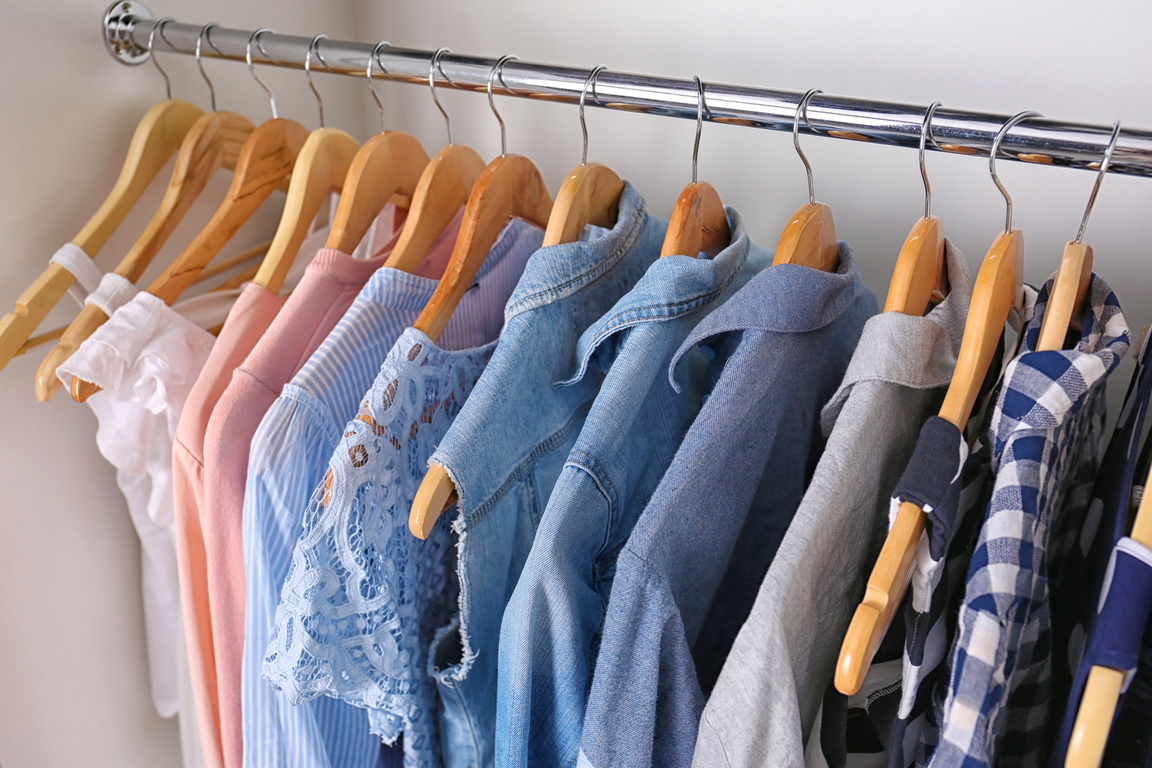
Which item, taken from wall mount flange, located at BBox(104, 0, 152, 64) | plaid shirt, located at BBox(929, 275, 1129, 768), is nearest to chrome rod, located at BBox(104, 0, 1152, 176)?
wall mount flange, located at BBox(104, 0, 152, 64)

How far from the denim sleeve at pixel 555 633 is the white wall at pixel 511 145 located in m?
0.47

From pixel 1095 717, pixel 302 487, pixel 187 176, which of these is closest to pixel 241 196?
pixel 187 176

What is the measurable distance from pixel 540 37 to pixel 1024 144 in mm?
640

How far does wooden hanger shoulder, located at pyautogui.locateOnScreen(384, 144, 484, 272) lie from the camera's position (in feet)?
2.26

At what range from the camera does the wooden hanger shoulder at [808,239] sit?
54cm

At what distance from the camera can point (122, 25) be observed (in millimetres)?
841

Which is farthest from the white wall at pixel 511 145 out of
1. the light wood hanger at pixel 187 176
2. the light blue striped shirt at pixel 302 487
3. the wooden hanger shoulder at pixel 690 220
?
the light blue striped shirt at pixel 302 487

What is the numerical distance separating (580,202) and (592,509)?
26 centimetres

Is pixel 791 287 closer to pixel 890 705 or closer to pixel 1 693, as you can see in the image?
pixel 890 705

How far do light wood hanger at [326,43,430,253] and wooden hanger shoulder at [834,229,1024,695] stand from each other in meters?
0.51

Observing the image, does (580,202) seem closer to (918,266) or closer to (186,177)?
(918,266)

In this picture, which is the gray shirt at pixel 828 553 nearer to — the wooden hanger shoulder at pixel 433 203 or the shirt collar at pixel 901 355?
the shirt collar at pixel 901 355

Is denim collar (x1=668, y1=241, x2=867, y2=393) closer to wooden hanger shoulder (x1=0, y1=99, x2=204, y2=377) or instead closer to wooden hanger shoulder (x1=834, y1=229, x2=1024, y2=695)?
wooden hanger shoulder (x1=834, y1=229, x2=1024, y2=695)

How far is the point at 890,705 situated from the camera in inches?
21.2
